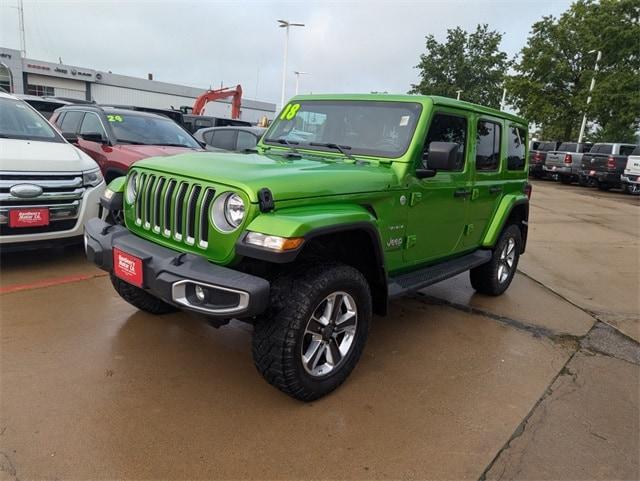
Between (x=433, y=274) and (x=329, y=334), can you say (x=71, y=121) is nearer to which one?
(x=433, y=274)

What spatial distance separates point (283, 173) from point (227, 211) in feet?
1.33

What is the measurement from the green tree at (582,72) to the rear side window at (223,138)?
2248cm

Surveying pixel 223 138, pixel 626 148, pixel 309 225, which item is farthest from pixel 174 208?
pixel 626 148

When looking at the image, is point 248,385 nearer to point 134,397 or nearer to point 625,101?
point 134,397

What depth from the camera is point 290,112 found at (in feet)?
13.9

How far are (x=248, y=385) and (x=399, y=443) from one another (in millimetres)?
999

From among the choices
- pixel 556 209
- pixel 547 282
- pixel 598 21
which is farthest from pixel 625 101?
pixel 547 282

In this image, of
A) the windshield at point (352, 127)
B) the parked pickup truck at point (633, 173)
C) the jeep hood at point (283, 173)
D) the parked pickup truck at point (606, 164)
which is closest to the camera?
the jeep hood at point (283, 173)

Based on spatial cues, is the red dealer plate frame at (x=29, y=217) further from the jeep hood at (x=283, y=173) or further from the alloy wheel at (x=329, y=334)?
the alloy wheel at (x=329, y=334)

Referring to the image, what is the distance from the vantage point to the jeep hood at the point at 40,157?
4383 mm

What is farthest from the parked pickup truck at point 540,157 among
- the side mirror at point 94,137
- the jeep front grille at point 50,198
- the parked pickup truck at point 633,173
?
the jeep front grille at point 50,198

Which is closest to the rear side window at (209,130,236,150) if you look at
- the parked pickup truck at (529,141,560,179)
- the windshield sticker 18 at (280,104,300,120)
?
the windshield sticker 18 at (280,104,300,120)

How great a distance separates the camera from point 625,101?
2433cm

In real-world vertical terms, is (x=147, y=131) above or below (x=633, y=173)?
above
